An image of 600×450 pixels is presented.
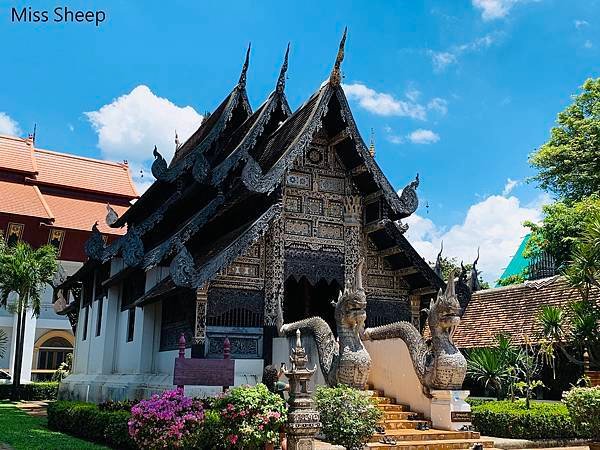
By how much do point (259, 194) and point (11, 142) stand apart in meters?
31.1

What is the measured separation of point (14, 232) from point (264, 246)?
86.0 feet

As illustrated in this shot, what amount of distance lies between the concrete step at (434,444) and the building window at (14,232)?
3001 cm

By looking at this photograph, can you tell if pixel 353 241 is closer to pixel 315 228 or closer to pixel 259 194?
pixel 315 228

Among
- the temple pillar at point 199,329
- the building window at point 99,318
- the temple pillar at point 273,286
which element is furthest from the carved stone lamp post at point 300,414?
the building window at point 99,318

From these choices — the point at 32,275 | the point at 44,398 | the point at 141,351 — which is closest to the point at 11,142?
the point at 32,275

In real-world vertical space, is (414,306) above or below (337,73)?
below

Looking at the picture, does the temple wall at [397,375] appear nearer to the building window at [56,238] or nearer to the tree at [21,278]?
the tree at [21,278]

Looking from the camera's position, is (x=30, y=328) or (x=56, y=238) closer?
(x=30, y=328)

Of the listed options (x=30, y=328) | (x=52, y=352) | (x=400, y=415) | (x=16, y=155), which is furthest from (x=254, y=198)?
(x=16, y=155)

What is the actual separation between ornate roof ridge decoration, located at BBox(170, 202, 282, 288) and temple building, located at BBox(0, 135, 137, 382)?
24298 mm

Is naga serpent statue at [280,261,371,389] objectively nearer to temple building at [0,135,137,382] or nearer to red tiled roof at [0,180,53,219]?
temple building at [0,135,137,382]

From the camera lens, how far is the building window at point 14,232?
118ft

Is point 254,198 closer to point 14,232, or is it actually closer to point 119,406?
point 119,406

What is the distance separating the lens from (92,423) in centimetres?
1313
